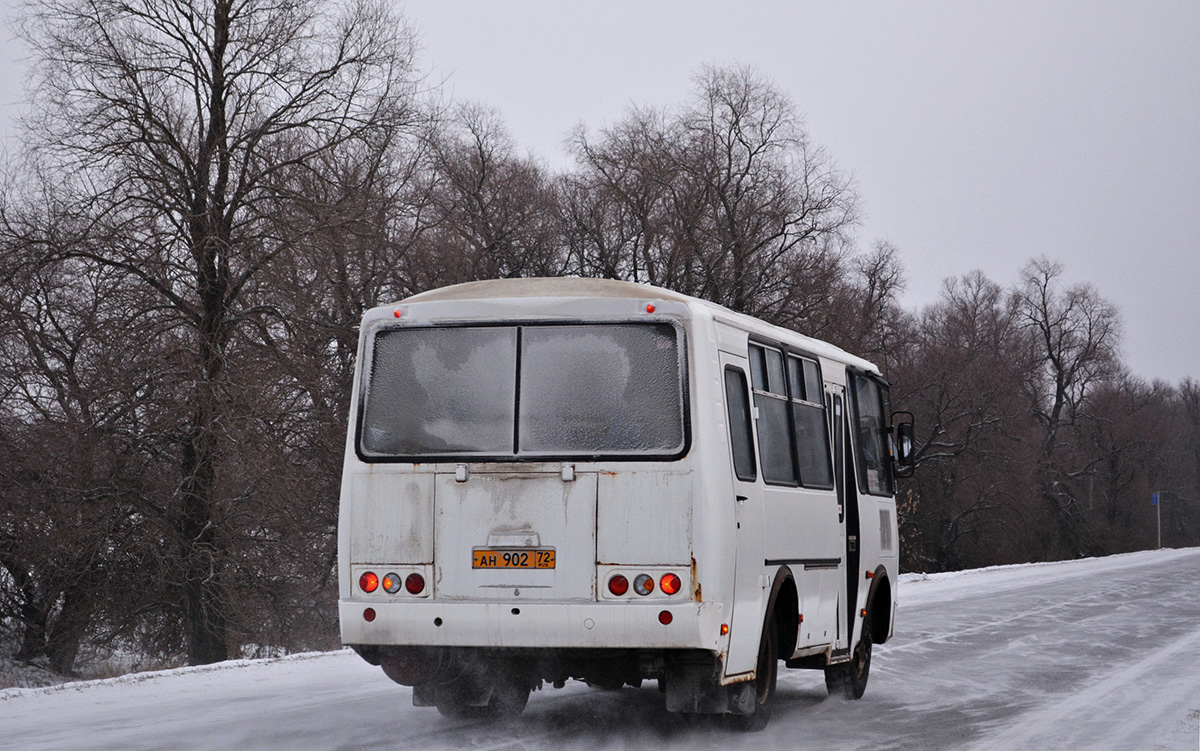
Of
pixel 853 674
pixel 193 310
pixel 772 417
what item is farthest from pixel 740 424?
pixel 193 310

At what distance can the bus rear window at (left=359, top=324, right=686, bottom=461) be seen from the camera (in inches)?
327

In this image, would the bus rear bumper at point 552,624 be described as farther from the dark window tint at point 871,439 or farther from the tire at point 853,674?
the dark window tint at point 871,439

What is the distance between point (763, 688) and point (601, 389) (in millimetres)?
2542

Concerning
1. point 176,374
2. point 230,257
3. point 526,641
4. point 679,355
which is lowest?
point 526,641

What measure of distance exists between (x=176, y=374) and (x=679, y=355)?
15644mm

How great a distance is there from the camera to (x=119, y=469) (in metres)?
22.1

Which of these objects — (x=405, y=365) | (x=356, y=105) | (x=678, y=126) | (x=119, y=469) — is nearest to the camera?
(x=405, y=365)

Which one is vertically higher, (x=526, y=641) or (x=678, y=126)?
(x=678, y=126)

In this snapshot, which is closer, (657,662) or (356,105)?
(657,662)

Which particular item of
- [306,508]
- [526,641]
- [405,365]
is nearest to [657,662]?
[526,641]

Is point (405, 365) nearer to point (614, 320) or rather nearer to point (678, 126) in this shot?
point (614, 320)

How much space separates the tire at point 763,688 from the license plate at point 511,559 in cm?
197

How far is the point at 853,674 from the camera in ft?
38.6

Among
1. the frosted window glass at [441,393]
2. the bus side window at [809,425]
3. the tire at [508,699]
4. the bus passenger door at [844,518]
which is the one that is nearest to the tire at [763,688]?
the bus side window at [809,425]
